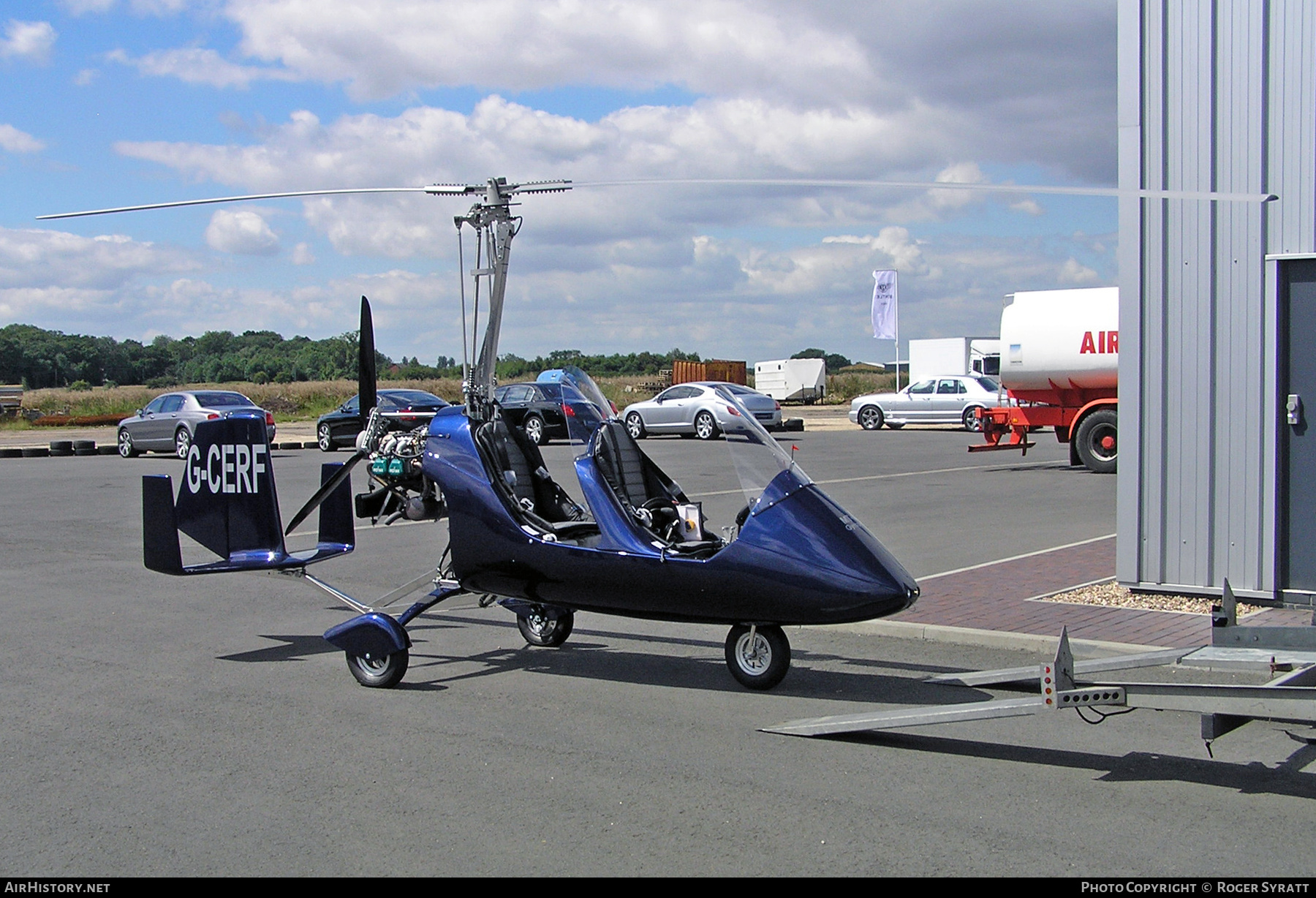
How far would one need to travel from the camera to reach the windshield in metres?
6.55

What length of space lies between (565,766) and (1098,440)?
1687 cm

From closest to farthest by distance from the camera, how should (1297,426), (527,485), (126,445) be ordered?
(527,485), (1297,426), (126,445)

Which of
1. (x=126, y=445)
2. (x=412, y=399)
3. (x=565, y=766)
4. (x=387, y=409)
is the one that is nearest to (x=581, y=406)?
(x=565, y=766)

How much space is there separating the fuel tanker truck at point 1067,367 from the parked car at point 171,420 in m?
16.1

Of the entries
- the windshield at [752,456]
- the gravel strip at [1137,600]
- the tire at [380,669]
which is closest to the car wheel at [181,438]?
the tire at [380,669]

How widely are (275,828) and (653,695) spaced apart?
257cm

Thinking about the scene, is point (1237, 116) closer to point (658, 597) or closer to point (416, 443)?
point (658, 597)

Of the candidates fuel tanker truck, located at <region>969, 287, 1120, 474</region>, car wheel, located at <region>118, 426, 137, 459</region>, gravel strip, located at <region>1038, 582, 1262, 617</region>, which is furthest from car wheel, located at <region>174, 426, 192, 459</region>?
gravel strip, located at <region>1038, 582, 1262, 617</region>

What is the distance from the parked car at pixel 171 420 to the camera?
25.5m

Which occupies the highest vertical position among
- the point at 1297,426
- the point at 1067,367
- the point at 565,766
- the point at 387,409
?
the point at 1067,367

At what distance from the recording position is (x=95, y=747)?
18.7ft

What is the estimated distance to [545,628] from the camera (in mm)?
7934

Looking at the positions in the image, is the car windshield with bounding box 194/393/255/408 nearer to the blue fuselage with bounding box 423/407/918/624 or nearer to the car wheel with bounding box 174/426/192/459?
the car wheel with bounding box 174/426/192/459

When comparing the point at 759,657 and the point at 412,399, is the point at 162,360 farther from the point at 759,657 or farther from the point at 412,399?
the point at 759,657
